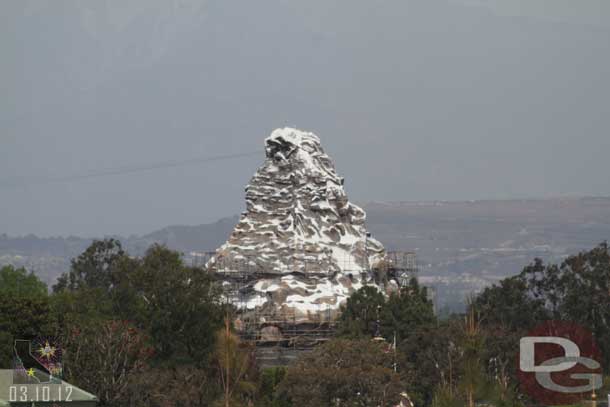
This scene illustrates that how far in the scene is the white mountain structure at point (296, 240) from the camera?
297 ft

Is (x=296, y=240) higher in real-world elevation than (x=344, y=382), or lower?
higher

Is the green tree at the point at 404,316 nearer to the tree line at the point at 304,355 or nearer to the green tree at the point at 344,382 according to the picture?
the tree line at the point at 304,355

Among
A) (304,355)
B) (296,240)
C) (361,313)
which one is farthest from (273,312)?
(304,355)

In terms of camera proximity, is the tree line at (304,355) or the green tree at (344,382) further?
the green tree at (344,382)

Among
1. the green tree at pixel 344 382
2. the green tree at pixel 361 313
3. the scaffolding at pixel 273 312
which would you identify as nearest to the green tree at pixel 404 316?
the green tree at pixel 361 313

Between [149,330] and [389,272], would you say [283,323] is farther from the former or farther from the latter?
[149,330]

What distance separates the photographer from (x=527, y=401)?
64.2 meters

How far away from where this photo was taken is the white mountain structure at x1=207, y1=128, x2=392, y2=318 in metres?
90.4

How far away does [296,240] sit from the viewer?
307 feet

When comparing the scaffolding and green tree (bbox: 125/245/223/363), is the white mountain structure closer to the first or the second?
the scaffolding

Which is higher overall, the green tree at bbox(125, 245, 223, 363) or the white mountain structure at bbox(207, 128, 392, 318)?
the white mountain structure at bbox(207, 128, 392, 318)

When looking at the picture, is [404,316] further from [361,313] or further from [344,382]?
[344,382]

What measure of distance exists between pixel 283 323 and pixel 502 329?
16236mm

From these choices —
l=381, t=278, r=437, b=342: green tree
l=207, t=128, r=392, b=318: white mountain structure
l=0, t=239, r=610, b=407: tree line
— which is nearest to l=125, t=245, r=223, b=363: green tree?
l=0, t=239, r=610, b=407: tree line
